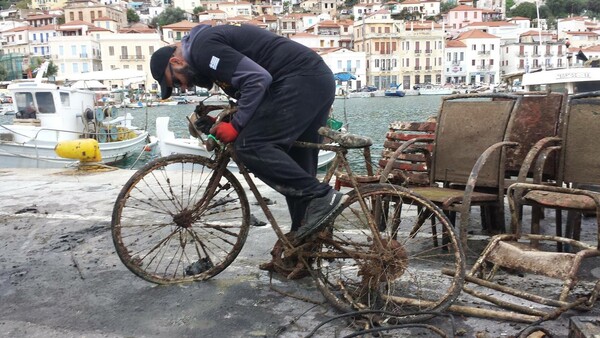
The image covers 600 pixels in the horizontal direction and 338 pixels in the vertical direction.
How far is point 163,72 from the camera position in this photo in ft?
10.8

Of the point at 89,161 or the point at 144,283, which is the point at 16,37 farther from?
the point at 144,283

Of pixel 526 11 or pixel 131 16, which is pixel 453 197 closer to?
pixel 131 16

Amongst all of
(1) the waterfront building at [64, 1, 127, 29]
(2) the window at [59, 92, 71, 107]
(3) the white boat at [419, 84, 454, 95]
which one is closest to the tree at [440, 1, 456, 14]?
(3) the white boat at [419, 84, 454, 95]

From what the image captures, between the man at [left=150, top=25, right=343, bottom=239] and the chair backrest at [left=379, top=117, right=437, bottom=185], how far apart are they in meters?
1.45

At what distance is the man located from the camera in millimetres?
3008

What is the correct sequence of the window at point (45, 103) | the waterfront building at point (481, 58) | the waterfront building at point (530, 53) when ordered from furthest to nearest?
the waterfront building at point (481, 58), the waterfront building at point (530, 53), the window at point (45, 103)

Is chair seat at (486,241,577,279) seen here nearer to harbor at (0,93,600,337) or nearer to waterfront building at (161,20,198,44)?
harbor at (0,93,600,337)

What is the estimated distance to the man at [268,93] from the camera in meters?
3.01

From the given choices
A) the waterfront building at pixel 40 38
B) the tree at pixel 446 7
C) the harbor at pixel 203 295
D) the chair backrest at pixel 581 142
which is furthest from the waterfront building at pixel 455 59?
the chair backrest at pixel 581 142

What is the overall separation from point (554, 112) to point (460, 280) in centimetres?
219

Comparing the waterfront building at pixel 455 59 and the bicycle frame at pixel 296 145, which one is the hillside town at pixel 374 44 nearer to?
the waterfront building at pixel 455 59

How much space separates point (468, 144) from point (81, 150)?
328 inches

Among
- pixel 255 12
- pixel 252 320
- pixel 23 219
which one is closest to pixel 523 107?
pixel 252 320

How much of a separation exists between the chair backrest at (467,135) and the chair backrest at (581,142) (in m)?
0.43
